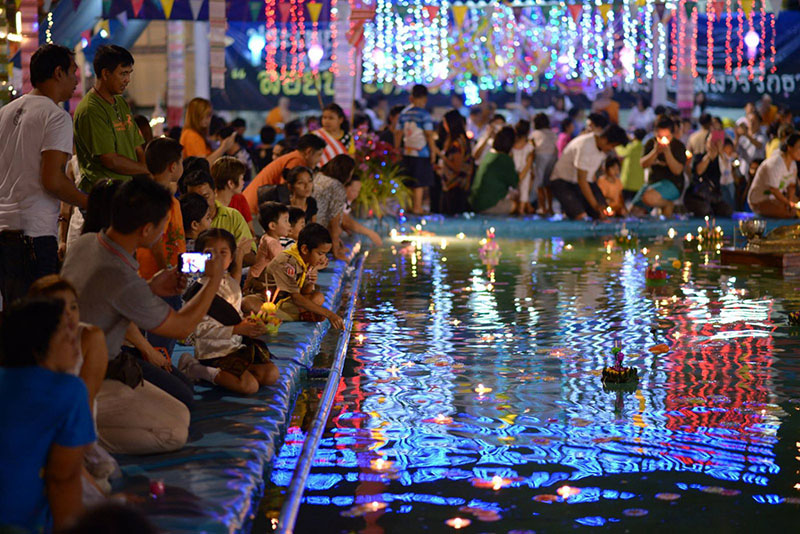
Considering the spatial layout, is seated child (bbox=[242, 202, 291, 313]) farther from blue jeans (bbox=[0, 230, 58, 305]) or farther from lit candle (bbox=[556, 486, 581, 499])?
lit candle (bbox=[556, 486, 581, 499])

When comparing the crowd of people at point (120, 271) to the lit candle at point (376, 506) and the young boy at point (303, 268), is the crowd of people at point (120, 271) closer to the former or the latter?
the young boy at point (303, 268)

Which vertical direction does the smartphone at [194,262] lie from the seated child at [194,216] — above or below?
below

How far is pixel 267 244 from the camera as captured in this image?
8.53 meters

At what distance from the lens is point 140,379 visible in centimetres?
507

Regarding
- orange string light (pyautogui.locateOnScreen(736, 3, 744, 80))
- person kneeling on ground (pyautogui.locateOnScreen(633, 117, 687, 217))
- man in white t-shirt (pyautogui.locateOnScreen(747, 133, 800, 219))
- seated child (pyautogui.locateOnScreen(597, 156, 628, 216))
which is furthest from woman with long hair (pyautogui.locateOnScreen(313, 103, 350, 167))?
orange string light (pyautogui.locateOnScreen(736, 3, 744, 80))

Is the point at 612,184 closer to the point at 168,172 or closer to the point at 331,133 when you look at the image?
the point at 331,133

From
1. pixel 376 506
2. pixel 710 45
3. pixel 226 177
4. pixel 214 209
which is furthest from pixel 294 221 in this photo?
pixel 710 45

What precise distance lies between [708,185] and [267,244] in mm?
11862

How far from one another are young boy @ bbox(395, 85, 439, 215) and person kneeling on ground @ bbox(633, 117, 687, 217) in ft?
10.6

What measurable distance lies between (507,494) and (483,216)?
47.6 ft

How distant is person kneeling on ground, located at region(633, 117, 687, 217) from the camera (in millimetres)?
17859

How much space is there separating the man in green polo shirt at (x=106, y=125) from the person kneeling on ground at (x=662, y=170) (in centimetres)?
1213

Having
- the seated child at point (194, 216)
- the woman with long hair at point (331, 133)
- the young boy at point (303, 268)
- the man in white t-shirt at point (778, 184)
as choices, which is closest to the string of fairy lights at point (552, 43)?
the man in white t-shirt at point (778, 184)

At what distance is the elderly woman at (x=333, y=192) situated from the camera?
38.8ft
